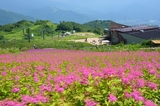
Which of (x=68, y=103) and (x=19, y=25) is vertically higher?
(x=19, y=25)

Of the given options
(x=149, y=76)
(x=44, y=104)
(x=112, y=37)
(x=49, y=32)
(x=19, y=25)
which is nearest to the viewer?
(x=44, y=104)

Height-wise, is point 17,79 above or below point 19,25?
below

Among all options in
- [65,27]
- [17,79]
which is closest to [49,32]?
[65,27]

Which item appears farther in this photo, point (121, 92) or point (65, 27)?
point (65, 27)

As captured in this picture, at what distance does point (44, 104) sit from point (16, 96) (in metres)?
1.37

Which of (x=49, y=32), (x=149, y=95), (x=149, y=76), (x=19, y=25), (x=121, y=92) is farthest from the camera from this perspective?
(x=19, y=25)

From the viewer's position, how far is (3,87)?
21.1 feet

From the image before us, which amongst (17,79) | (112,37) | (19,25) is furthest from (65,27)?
(17,79)

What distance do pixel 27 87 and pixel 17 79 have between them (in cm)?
100

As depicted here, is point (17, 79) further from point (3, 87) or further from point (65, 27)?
point (65, 27)

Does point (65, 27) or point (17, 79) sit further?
point (65, 27)

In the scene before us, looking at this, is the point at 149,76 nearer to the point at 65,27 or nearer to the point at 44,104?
the point at 44,104

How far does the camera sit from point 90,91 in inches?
191

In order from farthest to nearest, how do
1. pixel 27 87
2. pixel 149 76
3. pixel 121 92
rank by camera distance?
pixel 149 76
pixel 27 87
pixel 121 92
